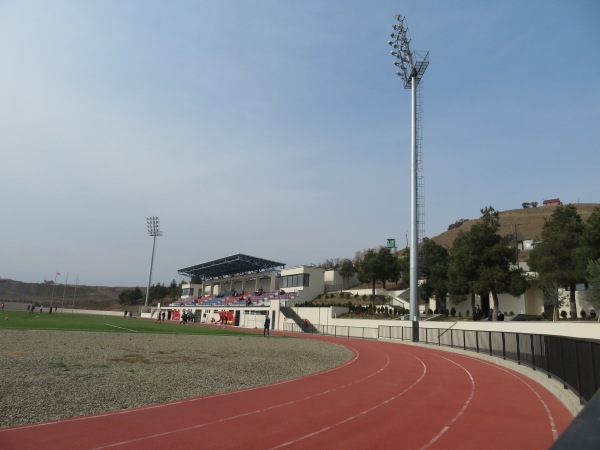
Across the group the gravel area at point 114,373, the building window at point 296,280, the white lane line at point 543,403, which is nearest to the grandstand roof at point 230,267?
the building window at point 296,280

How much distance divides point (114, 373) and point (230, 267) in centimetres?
7493

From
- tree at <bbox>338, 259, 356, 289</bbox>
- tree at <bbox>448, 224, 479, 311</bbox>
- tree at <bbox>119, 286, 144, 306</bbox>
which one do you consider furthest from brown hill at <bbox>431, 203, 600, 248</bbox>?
tree at <bbox>119, 286, 144, 306</bbox>

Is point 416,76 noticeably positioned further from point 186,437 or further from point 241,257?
point 241,257

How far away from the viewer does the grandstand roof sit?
8050 cm

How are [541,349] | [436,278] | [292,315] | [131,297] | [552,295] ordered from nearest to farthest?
1. [541,349]
2. [552,295]
3. [436,278]
4. [292,315]
5. [131,297]

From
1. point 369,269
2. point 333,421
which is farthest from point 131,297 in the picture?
point 333,421

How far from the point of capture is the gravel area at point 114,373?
9438mm

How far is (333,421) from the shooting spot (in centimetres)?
867

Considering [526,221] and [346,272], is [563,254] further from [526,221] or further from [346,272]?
[526,221]

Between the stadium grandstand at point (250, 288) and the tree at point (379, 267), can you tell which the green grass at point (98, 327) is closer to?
the stadium grandstand at point (250, 288)

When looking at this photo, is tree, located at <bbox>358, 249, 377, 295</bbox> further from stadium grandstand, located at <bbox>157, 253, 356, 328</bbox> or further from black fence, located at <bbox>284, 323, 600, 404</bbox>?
black fence, located at <bbox>284, 323, 600, 404</bbox>

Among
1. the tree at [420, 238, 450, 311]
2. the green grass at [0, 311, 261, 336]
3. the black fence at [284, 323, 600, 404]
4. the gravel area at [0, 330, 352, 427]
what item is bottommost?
the green grass at [0, 311, 261, 336]

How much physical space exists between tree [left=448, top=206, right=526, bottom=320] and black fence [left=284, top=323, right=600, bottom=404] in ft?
34.4

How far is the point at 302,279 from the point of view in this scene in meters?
68.0
